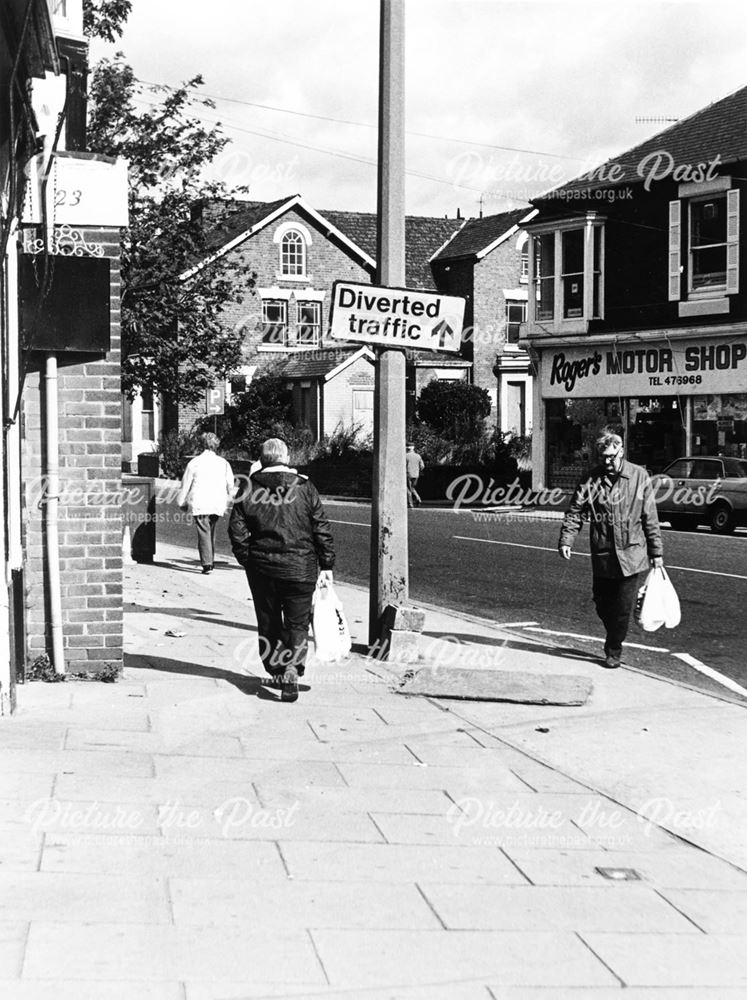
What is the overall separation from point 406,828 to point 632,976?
1.73 meters

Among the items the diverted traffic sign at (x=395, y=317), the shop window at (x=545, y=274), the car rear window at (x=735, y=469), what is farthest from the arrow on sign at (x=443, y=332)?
the shop window at (x=545, y=274)

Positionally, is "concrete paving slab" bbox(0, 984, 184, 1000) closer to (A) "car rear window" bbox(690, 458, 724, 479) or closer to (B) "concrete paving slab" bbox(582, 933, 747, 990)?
(B) "concrete paving slab" bbox(582, 933, 747, 990)

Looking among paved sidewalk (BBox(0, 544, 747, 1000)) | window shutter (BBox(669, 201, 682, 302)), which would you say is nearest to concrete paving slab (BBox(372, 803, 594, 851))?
paved sidewalk (BBox(0, 544, 747, 1000))

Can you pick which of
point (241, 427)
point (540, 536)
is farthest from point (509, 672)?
point (241, 427)

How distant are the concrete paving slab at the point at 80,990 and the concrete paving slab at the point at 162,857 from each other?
1070mm

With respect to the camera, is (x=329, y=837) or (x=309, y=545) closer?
(x=329, y=837)

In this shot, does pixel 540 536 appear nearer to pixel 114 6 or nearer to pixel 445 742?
pixel 114 6

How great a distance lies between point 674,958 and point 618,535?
5.92 m

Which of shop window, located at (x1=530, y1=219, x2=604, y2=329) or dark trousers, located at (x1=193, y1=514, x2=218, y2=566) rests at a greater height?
shop window, located at (x1=530, y1=219, x2=604, y2=329)

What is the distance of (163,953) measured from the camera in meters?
4.25

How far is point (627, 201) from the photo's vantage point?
105ft

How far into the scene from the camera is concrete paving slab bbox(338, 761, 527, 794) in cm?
667

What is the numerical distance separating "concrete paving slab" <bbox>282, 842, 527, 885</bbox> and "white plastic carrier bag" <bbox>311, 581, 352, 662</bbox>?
10.6 ft

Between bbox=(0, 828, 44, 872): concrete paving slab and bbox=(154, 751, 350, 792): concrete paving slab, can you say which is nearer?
bbox=(0, 828, 44, 872): concrete paving slab
